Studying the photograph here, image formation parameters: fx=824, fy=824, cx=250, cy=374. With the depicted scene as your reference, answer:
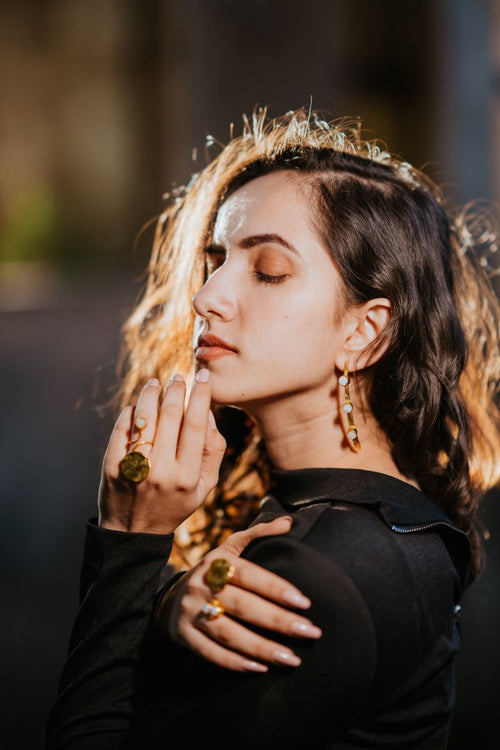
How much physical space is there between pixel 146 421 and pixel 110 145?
20.5 ft

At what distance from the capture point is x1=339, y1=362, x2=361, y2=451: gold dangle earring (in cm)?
162

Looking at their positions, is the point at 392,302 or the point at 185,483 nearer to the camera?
the point at 185,483

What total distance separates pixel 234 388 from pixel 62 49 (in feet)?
21.6

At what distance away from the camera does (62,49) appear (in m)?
7.26

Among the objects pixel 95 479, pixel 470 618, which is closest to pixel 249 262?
pixel 470 618

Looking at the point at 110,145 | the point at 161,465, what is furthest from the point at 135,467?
the point at 110,145

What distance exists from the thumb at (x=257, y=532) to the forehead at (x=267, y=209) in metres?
0.57

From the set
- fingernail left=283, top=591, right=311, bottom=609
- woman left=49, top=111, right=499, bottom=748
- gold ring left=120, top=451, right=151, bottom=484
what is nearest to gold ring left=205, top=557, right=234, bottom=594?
woman left=49, top=111, right=499, bottom=748

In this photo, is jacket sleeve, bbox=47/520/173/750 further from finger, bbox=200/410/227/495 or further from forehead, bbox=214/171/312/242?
forehead, bbox=214/171/312/242

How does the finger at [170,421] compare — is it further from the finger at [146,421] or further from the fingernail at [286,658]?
the fingernail at [286,658]

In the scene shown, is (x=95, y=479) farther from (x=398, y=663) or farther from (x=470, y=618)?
(x=398, y=663)

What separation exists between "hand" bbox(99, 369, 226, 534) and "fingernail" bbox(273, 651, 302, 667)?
358 mm

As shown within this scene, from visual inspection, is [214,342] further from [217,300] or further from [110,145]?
[110,145]

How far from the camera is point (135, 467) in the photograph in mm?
1441
